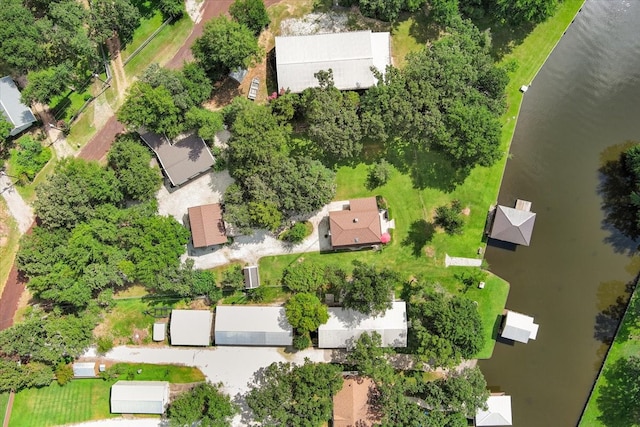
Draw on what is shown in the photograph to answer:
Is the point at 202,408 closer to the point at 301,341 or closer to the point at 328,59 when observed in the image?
the point at 301,341

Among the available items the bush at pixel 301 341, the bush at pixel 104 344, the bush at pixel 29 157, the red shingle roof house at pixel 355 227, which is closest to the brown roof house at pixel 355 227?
the red shingle roof house at pixel 355 227

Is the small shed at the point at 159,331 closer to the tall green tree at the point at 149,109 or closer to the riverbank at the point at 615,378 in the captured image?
the tall green tree at the point at 149,109

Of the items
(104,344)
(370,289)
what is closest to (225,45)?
(370,289)

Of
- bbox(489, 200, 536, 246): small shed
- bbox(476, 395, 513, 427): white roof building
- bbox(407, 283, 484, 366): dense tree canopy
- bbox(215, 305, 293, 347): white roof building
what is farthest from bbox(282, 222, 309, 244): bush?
bbox(476, 395, 513, 427): white roof building

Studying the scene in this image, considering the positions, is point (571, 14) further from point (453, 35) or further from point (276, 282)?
point (276, 282)

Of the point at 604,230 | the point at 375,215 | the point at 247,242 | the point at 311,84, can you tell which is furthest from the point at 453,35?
the point at 247,242

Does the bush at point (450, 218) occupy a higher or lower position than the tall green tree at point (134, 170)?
lower

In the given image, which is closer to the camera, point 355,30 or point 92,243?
point 92,243
